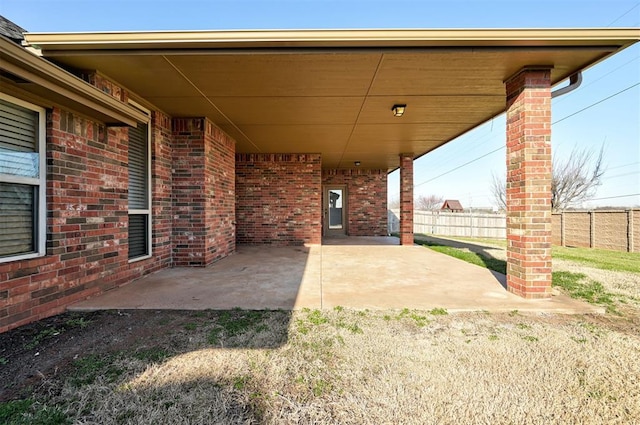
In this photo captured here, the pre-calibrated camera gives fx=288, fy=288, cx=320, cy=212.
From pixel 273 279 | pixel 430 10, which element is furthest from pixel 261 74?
pixel 273 279

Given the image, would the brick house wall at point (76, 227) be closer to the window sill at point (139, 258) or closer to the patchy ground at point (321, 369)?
the window sill at point (139, 258)

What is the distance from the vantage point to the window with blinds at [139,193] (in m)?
4.40

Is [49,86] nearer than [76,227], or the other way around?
[49,86]

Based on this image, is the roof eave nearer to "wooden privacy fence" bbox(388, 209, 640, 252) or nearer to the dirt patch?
the dirt patch

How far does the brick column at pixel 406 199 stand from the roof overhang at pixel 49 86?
737 centimetres

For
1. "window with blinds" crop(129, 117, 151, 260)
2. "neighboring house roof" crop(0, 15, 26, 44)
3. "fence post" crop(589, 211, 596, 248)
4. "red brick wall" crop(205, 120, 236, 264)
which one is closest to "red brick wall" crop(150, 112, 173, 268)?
"window with blinds" crop(129, 117, 151, 260)

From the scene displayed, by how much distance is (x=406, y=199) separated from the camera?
901 centimetres

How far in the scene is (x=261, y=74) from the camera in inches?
140

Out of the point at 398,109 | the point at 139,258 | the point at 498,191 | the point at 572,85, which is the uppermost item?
the point at 498,191

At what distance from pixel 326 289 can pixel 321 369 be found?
1.88 meters

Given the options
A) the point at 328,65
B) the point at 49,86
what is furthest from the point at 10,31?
the point at 328,65

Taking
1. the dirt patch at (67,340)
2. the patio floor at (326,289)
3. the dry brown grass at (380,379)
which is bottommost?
the dry brown grass at (380,379)

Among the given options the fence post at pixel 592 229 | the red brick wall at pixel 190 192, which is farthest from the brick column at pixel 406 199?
the fence post at pixel 592 229

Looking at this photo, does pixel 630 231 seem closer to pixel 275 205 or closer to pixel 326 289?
pixel 326 289
